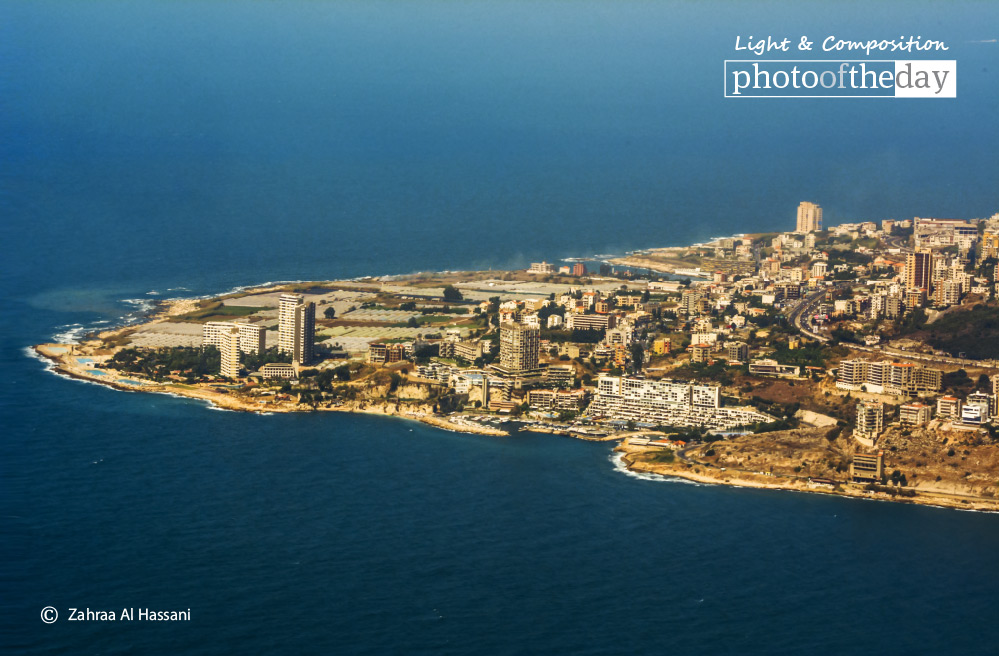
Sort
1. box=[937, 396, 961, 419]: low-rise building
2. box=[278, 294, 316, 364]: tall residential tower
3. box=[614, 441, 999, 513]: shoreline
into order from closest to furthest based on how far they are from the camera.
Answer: box=[614, 441, 999, 513]: shoreline
box=[937, 396, 961, 419]: low-rise building
box=[278, 294, 316, 364]: tall residential tower

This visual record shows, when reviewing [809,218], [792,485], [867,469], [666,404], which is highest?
[809,218]

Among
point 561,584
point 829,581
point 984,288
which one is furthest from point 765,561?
point 984,288

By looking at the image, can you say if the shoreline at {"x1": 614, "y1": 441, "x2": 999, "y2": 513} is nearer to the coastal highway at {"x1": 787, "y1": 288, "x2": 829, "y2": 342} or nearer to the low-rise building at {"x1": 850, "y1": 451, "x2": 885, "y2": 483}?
the low-rise building at {"x1": 850, "y1": 451, "x2": 885, "y2": 483}

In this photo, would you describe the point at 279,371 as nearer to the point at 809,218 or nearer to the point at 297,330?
the point at 297,330

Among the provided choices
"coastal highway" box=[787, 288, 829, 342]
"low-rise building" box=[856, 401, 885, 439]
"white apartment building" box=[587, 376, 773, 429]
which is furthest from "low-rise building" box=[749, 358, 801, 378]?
"low-rise building" box=[856, 401, 885, 439]

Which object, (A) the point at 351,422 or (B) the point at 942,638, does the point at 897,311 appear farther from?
(B) the point at 942,638

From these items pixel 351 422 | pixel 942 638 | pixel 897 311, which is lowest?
pixel 942 638

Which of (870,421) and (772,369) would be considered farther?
(772,369)

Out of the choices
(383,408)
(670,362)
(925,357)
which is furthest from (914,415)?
(383,408)
